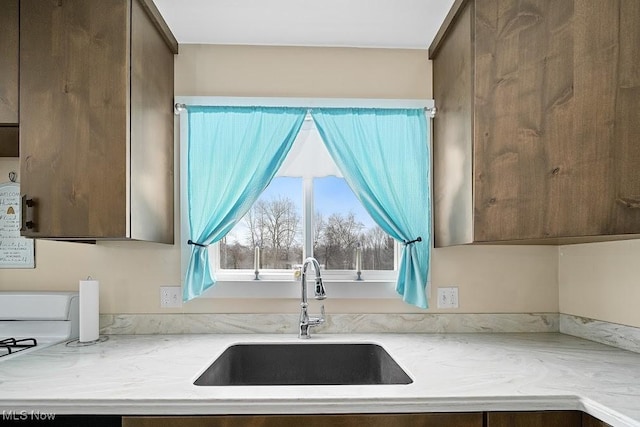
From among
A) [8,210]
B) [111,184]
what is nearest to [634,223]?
[111,184]

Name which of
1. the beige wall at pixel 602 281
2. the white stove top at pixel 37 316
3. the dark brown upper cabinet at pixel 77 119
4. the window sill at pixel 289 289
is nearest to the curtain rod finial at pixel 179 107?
the dark brown upper cabinet at pixel 77 119

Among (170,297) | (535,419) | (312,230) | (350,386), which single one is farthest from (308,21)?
(535,419)

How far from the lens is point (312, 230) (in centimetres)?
245

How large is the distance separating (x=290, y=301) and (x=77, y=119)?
3.96ft

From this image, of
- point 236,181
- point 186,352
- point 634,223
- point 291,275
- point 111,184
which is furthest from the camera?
point 291,275

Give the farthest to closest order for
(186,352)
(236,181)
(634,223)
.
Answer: (236,181) < (186,352) < (634,223)

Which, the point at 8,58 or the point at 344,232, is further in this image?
the point at 344,232

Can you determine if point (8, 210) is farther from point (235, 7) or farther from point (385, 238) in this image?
point (385, 238)

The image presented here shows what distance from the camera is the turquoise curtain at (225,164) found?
228 centimetres

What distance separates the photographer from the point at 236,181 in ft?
7.51

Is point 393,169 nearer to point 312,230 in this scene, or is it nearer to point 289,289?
point 312,230

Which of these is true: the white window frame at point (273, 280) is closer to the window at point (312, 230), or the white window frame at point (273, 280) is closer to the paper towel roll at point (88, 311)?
the window at point (312, 230)

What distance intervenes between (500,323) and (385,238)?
2.25 feet

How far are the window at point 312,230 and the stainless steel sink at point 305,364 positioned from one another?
16.3 inches
